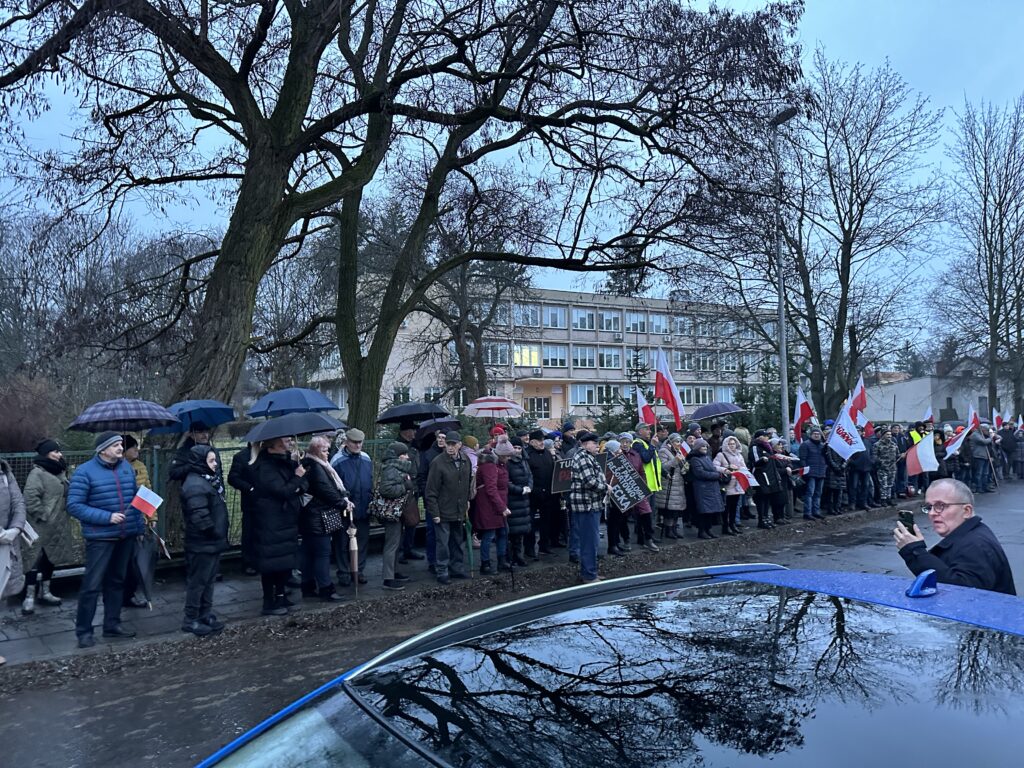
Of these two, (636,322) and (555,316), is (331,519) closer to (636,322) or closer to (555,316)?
(555,316)

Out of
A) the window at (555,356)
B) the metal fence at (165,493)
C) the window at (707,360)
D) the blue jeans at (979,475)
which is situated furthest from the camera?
the window at (555,356)

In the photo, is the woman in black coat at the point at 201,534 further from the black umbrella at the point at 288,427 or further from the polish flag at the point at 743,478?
the polish flag at the point at 743,478

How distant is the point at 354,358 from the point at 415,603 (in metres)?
8.02

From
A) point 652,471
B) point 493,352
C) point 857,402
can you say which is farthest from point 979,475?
point 493,352

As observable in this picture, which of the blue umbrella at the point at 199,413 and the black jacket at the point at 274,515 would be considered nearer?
the black jacket at the point at 274,515

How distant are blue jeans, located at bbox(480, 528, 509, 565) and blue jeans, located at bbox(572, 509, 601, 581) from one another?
1124mm

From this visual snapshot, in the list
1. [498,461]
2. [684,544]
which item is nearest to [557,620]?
[498,461]

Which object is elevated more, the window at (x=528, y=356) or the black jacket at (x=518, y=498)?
the window at (x=528, y=356)

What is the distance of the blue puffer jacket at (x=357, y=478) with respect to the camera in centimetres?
1011

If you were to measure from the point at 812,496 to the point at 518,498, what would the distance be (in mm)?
8404

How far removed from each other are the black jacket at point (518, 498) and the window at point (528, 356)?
190ft

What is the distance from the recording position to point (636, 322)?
78.4 m

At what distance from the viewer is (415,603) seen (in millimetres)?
9258

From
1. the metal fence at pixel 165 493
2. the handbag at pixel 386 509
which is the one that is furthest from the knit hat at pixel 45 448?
the handbag at pixel 386 509
